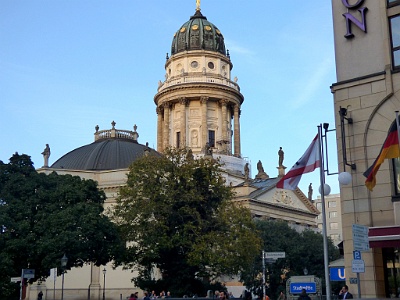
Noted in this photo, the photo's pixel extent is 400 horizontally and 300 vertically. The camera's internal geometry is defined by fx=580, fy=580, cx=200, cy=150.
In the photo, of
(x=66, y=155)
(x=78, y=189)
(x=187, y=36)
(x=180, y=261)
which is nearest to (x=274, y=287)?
(x=180, y=261)

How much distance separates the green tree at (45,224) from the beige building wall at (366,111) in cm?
2198

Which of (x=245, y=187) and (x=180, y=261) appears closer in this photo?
(x=180, y=261)

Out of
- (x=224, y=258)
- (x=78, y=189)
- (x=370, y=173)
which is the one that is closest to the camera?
(x=370, y=173)

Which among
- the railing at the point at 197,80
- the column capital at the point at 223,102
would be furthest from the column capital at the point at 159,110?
the column capital at the point at 223,102

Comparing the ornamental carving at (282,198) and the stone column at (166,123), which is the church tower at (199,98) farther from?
the ornamental carving at (282,198)

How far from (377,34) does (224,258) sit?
2164 centimetres

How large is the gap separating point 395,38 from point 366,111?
116 inches

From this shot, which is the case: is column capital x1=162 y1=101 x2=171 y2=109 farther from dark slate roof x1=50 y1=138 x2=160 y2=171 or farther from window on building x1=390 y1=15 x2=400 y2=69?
window on building x1=390 y1=15 x2=400 y2=69

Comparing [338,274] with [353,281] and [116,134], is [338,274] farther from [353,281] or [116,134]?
[116,134]

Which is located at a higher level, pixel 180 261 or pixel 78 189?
pixel 78 189

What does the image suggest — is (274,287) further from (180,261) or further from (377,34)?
(377,34)

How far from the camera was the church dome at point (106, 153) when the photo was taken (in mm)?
74375

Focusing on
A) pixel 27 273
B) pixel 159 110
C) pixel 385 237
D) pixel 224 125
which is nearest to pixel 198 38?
pixel 159 110

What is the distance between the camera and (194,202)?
41531 mm
